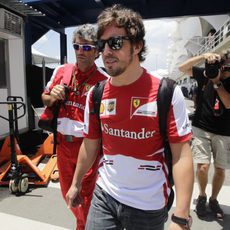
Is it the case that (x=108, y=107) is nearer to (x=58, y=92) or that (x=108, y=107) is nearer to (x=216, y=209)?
(x=58, y=92)

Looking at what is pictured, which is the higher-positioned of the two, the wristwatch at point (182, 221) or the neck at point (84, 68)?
the neck at point (84, 68)

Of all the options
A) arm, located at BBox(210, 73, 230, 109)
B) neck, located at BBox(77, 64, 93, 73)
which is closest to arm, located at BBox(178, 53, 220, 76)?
arm, located at BBox(210, 73, 230, 109)

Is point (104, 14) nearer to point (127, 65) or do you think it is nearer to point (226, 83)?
point (127, 65)

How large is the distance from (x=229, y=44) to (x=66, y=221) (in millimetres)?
20164

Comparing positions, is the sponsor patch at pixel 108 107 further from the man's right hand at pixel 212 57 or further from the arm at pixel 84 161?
the man's right hand at pixel 212 57

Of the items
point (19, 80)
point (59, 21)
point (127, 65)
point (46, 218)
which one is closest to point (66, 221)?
point (46, 218)

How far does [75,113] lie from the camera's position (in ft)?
8.87

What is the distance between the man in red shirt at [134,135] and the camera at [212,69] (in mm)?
1613

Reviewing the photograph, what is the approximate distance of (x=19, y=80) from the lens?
310 inches

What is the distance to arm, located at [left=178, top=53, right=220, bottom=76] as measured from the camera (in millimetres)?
3221

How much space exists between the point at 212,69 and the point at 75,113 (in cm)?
157

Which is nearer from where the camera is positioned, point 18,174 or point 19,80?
point 18,174

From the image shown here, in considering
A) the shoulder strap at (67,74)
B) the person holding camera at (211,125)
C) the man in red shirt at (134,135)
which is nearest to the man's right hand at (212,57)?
the person holding camera at (211,125)

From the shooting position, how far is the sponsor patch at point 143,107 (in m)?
1.71
